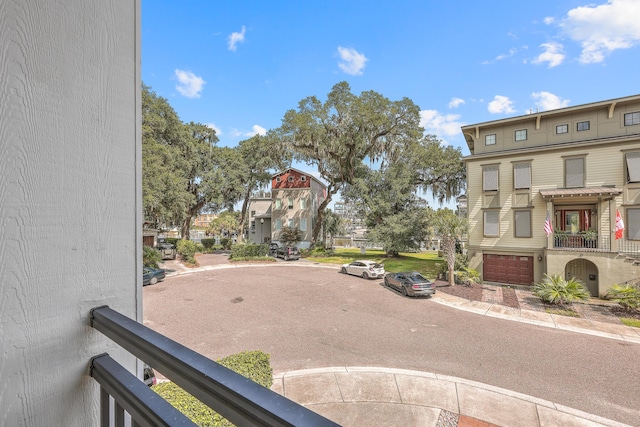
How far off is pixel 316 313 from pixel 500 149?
13.3 m

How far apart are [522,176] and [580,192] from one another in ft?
7.77

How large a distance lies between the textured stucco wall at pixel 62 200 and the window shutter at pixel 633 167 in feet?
58.6

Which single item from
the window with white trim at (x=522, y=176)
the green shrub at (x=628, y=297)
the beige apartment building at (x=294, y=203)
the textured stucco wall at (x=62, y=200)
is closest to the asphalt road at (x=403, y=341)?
the green shrub at (x=628, y=297)

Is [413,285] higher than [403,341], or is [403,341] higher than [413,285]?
[413,285]

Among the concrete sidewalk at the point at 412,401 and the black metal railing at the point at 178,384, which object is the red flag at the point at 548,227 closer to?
the concrete sidewalk at the point at 412,401

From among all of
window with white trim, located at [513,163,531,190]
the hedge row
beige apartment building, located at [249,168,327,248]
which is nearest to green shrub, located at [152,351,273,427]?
window with white trim, located at [513,163,531,190]

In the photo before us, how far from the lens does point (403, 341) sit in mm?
7113

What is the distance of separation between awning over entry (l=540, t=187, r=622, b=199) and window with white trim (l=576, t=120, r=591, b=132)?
9.89 ft

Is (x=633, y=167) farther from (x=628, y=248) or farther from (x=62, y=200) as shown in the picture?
(x=62, y=200)

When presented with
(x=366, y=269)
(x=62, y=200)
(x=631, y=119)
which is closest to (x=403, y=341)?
(x=62, y=200)

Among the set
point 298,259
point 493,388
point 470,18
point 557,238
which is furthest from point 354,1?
point 298,259

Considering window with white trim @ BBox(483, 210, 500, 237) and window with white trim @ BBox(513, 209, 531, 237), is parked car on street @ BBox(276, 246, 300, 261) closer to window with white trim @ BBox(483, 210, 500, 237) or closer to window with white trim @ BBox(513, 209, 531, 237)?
window with white trim @ BBox(483, 210, 500, 237)

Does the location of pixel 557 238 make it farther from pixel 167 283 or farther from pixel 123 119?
pixel 167 283

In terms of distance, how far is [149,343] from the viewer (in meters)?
0.80
